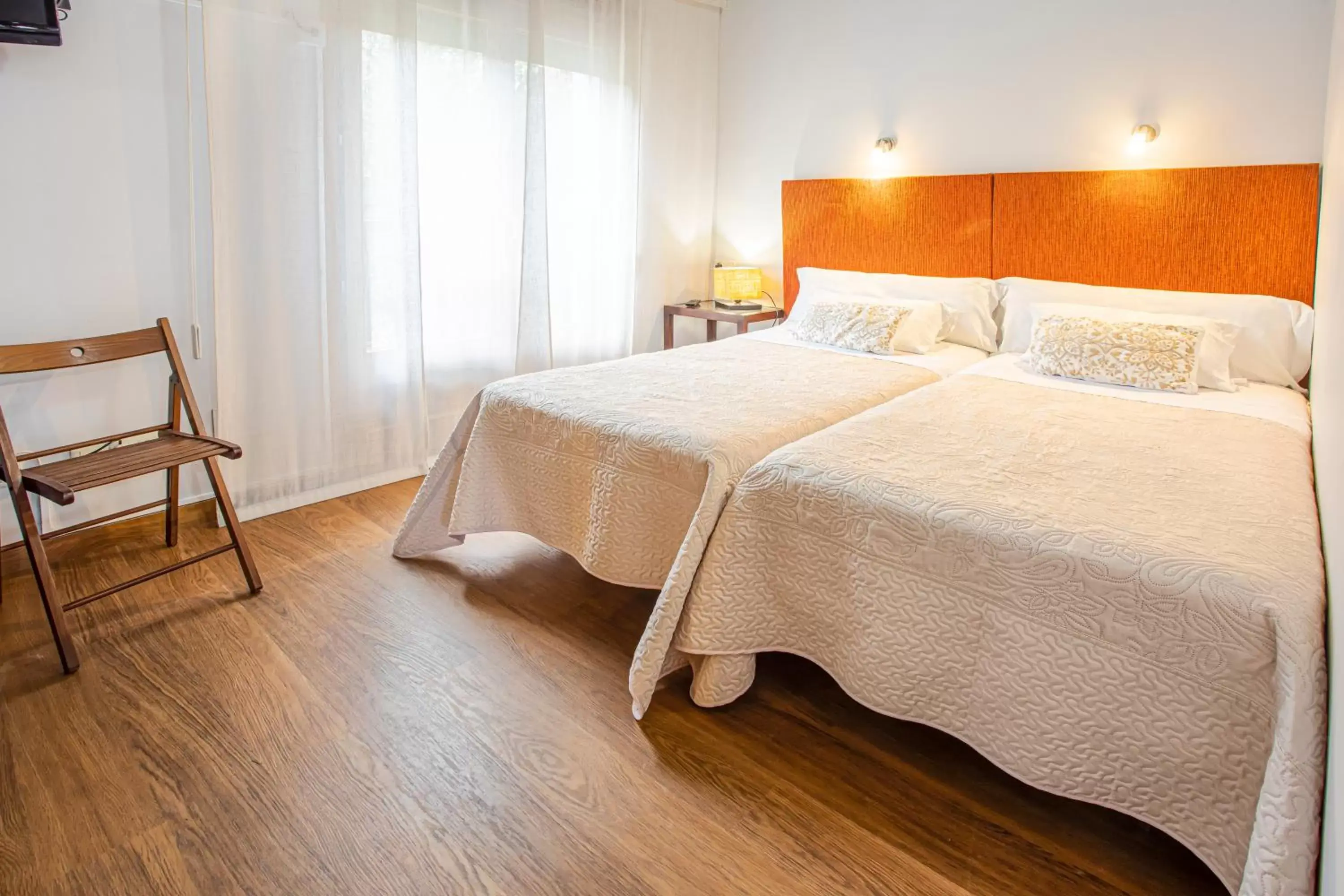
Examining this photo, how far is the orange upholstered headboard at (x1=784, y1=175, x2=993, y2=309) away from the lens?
11.1 feet

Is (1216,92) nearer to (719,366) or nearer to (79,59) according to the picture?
(719,366)

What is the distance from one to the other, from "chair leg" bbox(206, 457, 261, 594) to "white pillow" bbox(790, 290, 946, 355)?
2.20 m

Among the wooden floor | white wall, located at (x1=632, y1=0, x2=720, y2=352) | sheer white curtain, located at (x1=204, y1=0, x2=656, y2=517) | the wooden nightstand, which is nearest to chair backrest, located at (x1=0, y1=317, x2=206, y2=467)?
sheer white curtain, located at (x1=204, y1=0, x2=656, y2=517)

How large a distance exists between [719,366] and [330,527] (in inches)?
58.6

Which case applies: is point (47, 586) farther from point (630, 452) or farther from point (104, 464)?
point (630, 452)

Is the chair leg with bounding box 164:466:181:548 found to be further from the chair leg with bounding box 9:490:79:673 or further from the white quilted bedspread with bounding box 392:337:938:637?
the white quilted bedspread with bounding box 392:337:938:637

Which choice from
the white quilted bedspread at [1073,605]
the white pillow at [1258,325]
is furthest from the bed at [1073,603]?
the white pillow at [1258,325]

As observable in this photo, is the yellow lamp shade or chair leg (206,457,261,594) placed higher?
the yellow lamp shade

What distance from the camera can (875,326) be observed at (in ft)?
10.5

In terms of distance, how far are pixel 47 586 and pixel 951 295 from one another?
3.13 metres

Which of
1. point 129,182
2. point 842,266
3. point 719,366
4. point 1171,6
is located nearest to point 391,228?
point 129,182

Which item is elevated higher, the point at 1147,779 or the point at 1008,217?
the point at 1008,217

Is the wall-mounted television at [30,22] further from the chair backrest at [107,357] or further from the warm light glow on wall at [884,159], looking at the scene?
the warm light glow on wall at [884,159]

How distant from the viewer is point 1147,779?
1.37m
